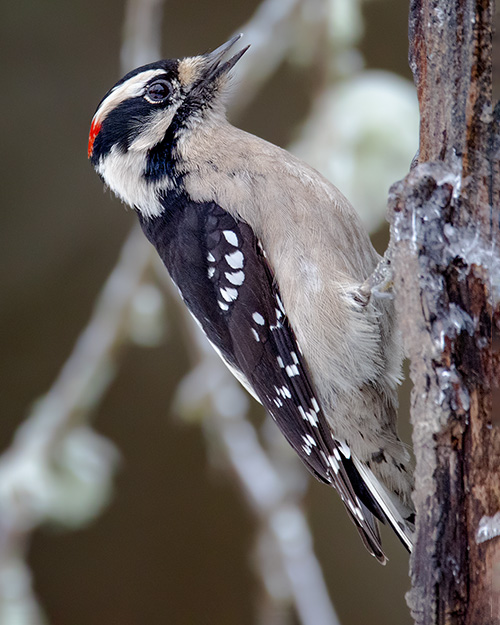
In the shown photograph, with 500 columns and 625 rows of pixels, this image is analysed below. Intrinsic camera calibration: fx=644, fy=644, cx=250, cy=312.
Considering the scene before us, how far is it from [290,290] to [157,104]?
637 millimetres

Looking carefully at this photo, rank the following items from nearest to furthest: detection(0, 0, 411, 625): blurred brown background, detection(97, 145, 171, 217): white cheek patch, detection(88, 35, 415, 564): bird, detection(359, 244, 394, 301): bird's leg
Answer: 1. detection(359, 244, 394, 301): bird's leg
2. detection(88, 35, 415, 564): bird
3. detection(97, 145, 171, 217): white cheek patch
4. detection(0, 0, 411, 625): blurred brown background

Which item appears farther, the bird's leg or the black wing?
the black wing

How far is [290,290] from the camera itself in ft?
4.95

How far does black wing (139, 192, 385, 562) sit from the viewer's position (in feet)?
4.91

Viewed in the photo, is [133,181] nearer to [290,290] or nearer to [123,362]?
[290,290]

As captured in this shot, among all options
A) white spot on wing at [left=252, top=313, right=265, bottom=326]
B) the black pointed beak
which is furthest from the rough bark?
the black pointed beak

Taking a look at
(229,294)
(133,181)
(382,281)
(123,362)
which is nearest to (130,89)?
(133,181)

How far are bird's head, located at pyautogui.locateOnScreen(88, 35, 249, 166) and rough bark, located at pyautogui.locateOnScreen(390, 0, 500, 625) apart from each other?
0.78 m

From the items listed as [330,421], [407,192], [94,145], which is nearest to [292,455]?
[330,421]

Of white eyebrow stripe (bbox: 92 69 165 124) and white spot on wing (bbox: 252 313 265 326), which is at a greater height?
white eyebrow stripe (bbox: 92 69 165 124)

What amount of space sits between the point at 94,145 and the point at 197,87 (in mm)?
323

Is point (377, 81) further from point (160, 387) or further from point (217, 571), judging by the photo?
point (217, 571)

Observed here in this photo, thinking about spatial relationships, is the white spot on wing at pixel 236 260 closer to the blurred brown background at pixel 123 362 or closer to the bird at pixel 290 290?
the bird at pixel 290 290

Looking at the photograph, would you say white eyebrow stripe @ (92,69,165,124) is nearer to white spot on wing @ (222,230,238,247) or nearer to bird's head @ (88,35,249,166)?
bird's head @ (88,35,249,166)
